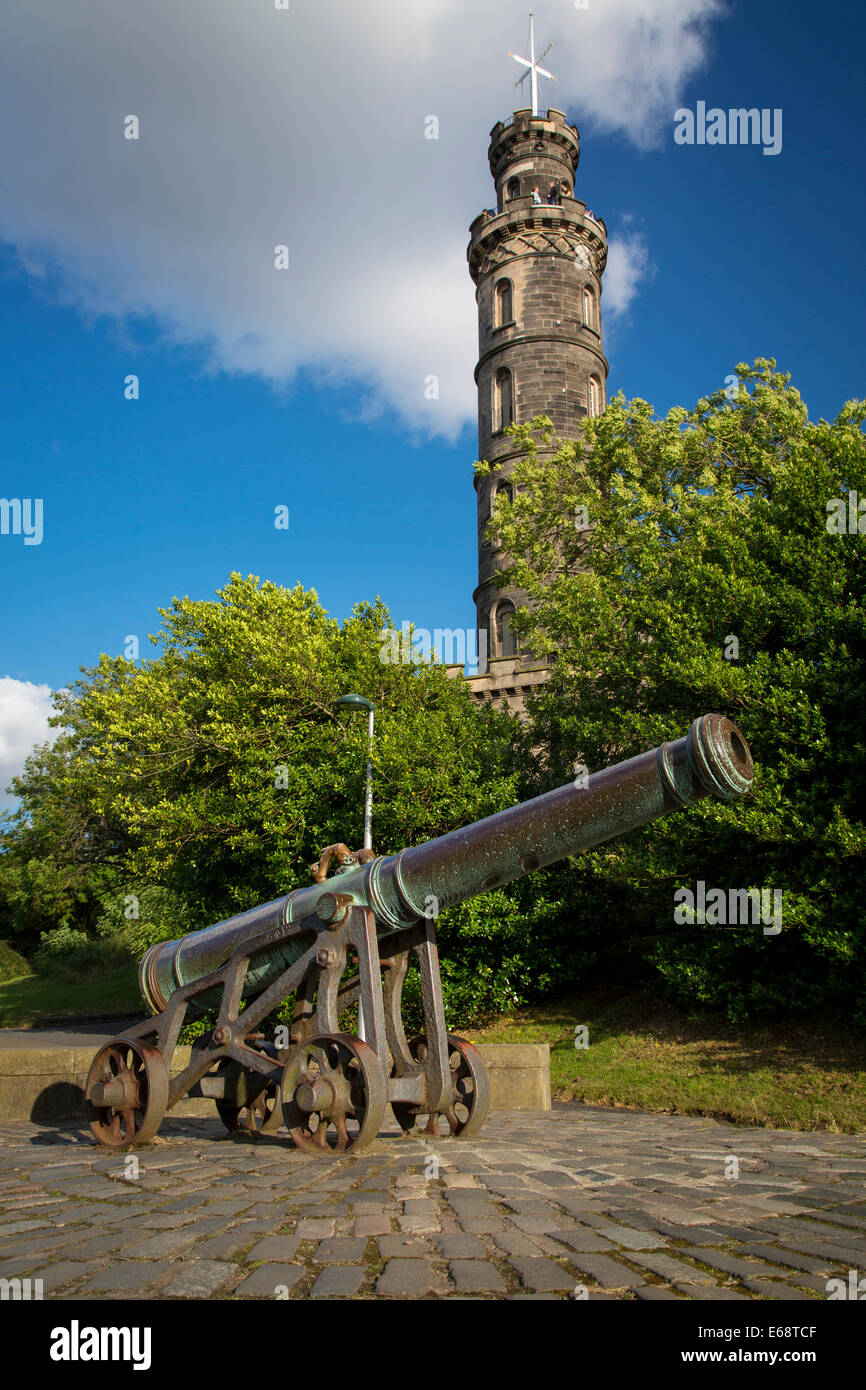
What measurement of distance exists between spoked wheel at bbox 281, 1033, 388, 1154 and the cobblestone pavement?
174 millimetres

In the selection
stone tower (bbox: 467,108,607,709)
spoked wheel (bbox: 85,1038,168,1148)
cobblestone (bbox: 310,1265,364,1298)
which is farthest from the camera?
stone tower (bbox: 467,108,607,709)

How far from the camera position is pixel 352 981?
754 centimetres

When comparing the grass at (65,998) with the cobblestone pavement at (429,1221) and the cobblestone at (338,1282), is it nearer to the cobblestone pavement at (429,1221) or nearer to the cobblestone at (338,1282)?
the cobblestone pavement at (429,1221)

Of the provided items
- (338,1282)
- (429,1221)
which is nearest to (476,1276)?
(338,1282)

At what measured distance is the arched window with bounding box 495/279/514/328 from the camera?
36125 mm

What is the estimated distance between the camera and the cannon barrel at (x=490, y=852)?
5316 mm

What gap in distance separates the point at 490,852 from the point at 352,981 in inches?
80.5

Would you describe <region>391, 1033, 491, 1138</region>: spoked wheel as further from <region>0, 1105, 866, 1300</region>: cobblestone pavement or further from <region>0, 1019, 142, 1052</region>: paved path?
<region>0, 1019, 142, 1052</region>: paved path

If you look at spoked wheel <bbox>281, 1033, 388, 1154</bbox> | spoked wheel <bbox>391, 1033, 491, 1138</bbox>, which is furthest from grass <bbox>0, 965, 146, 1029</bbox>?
spoked wheel <bbox>281, 1033, 388, 1154</bbox>

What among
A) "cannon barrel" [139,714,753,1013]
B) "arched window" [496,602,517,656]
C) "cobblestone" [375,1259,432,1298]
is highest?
"arched window" [496,602,517,656]

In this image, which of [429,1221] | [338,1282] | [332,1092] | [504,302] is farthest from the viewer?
[504,302]

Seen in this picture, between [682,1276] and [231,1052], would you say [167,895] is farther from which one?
[682,1276]

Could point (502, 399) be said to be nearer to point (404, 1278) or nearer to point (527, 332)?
point (527, 332)

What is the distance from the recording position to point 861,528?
14430mm
